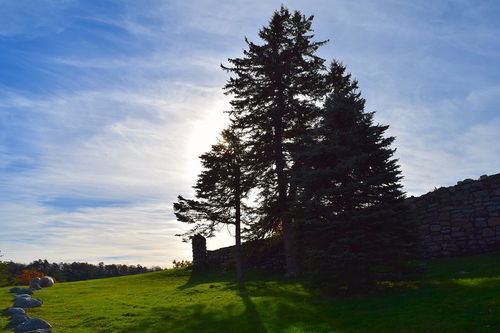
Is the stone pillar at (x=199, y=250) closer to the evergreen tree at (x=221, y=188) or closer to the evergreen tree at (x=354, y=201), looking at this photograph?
the evergreen tree at (x=221, y=188)

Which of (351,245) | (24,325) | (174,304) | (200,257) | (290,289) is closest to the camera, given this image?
(24,325)

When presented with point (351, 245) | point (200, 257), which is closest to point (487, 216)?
point (351, 245)

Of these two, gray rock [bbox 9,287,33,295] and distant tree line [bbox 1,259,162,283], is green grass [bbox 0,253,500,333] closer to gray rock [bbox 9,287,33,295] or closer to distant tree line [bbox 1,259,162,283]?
gray rock [bbox 9,287,33,295]

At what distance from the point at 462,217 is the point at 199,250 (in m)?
22.2

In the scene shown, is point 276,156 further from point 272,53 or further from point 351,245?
point 351,245

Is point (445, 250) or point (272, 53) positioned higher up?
point (272, 53)

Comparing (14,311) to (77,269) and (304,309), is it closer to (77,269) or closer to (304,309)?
(304,309)

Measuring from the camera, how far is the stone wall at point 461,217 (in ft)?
66.6

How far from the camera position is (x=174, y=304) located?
1819 centimetres

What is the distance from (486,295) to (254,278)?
17.2 meters

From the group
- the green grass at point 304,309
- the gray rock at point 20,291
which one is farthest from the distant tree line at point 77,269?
the green grass at point 304,309

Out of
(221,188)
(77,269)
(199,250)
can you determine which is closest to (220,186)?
(221,188)

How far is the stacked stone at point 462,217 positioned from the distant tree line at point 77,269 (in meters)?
39.6

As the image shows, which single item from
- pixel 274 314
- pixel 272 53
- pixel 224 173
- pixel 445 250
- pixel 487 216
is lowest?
pixel 274 314
